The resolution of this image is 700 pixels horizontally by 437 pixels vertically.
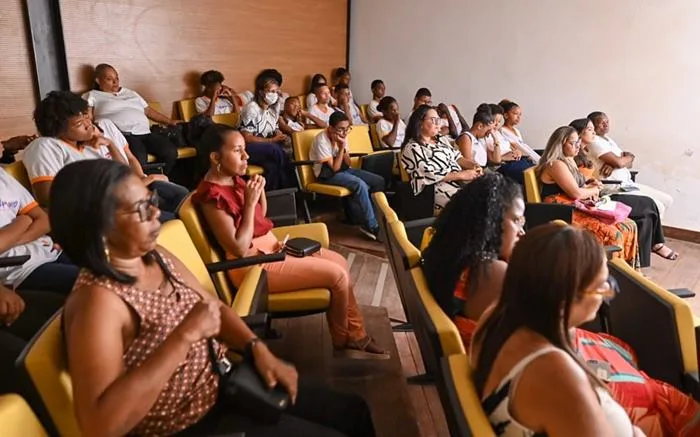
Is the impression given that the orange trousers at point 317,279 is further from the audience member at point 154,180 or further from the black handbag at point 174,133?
the black handbag at point 174,133

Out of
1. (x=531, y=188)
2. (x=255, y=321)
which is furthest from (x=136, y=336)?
(x=531, y=188)

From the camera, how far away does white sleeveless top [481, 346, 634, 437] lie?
986mm

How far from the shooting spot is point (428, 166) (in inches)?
148

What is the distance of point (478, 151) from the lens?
4.35 metres

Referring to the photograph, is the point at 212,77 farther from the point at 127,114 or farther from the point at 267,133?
the point at 127,114

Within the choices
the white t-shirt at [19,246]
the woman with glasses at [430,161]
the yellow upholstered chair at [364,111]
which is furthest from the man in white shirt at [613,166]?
the white t-shirt at [19,246]

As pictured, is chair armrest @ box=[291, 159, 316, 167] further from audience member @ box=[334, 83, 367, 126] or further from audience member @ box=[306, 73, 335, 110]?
audience member @ box=[334, 83, 367, 126]

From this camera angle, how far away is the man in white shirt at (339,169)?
4078 millimetres

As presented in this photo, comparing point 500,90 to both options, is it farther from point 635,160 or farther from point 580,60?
point 635,160

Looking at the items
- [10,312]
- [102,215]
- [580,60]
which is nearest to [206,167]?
[10,312]

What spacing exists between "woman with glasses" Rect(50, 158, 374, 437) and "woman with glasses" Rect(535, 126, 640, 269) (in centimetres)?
234

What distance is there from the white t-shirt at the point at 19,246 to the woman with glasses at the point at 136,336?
3.13ft

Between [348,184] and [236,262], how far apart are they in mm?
2128

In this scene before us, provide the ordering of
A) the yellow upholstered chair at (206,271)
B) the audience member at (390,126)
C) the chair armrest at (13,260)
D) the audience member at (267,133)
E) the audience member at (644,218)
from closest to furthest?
the yellow upholstered chair at (206,271) → the chair armrest at (13,260) → the audience member at (644,218) → the audience member at (267,133) → the audience member at (390,126)
